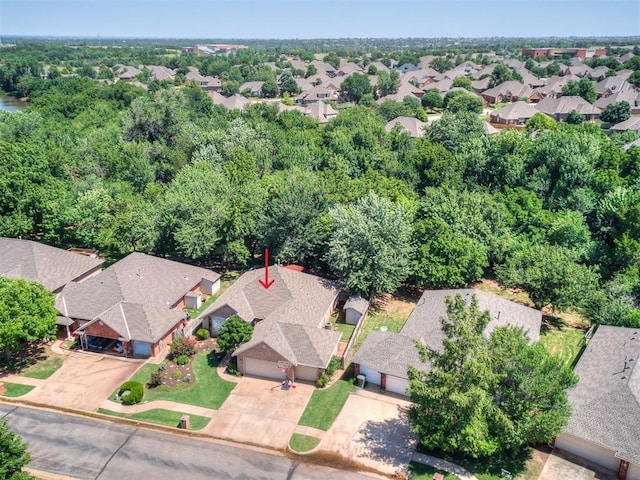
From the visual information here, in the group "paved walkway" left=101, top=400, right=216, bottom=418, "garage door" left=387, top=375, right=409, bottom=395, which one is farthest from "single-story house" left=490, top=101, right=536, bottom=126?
"paved walkway" left=101, top=400, right=216, bottom=418

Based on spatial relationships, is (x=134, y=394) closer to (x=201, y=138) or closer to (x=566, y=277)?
(x=566, y=277)

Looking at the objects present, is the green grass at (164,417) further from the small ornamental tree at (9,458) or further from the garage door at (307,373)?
the small ornamental tree at (9,458)

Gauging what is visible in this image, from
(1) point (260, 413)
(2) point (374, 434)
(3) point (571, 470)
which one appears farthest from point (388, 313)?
(3) point (571, 470)

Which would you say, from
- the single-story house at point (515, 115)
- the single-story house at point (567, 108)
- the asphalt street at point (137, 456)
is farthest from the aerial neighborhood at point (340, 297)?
the single-story house at point (567, 108)

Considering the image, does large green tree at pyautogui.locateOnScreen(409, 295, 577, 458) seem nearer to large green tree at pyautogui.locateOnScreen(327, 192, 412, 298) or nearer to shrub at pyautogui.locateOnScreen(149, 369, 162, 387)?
large green tree at pyautogui.locateOnScreen(327, 192, 412, 298)

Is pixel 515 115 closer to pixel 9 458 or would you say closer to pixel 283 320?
pixel 283 320
